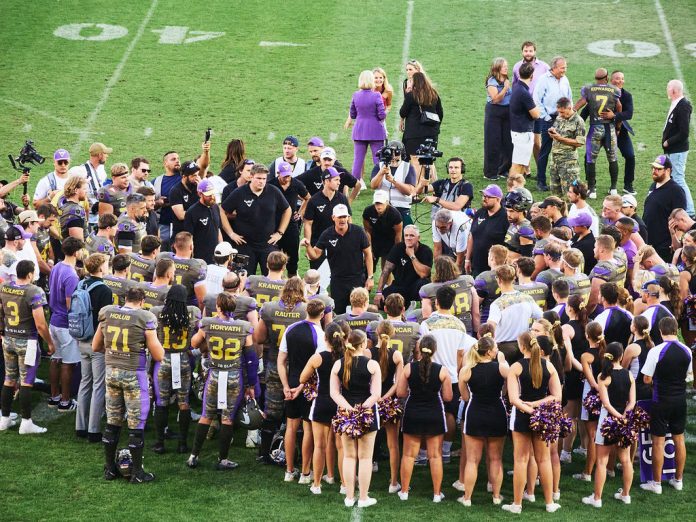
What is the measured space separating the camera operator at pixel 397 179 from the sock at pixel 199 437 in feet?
13.5

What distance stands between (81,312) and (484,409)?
347cm

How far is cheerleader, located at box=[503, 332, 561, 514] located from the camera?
8172 millimetres

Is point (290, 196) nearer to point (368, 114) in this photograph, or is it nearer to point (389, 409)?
point (368, 114)

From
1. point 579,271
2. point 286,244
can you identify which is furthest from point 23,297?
point 579,271

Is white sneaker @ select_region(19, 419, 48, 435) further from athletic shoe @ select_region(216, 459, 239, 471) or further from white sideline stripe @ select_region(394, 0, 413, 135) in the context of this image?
white sideline stripe @ select_region(394, 0, 413, 135)

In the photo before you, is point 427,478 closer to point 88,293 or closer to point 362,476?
point 362,476

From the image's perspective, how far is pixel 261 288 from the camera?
9.53m

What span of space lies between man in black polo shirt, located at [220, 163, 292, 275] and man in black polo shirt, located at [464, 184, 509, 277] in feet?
6.61

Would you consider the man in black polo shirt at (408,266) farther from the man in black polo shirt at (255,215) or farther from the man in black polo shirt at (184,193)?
the man in black polo shirt at (184,193)

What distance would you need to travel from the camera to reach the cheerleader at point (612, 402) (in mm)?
8438

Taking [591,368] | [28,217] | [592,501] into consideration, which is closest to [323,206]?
[28,217]

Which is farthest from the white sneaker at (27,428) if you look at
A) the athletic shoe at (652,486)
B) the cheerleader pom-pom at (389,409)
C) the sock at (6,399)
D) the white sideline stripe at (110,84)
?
the white sideline stripe at (110,84)

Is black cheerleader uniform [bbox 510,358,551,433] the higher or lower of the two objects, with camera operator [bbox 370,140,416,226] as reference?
lower

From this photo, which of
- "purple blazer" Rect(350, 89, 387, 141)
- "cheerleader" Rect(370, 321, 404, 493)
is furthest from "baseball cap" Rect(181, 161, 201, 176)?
"cheerleader" Rect(370, 321, 404, 493)
